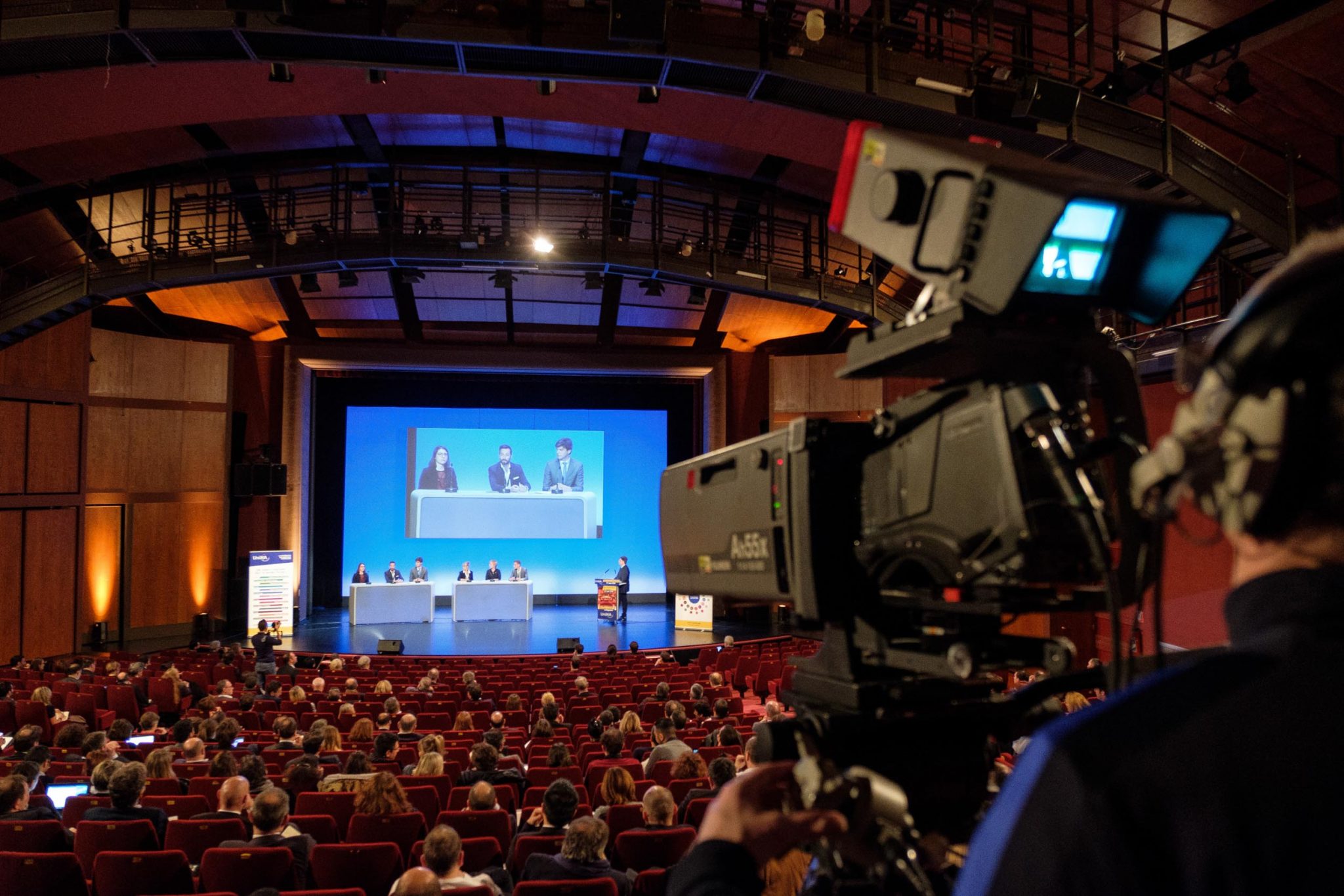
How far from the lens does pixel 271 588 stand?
15.7 meters

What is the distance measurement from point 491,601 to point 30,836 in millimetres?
13646

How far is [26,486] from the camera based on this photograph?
43.1 ft

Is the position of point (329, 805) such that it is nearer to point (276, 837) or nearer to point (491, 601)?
point (276, 837)

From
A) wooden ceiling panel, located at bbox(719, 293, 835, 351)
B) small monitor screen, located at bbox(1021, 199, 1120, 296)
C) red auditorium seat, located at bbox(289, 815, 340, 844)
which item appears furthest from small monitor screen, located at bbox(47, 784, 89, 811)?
wooden ceiling panel, located at bbox(719, 293, 835, 351)

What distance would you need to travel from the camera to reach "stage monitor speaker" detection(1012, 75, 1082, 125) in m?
6.55

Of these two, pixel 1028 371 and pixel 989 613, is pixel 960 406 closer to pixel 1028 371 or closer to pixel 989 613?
pixel 1028 371

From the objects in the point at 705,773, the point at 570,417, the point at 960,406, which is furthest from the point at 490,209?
the point at 960,406

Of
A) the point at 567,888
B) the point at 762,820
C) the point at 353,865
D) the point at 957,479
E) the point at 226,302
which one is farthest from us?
the point at 226,302

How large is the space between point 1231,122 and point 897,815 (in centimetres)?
990

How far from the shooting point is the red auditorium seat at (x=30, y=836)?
12.2ft

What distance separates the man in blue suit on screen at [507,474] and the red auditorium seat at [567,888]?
15.9m

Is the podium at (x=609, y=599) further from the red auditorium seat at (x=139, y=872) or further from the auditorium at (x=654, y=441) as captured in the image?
the red auditorium seat at (x=139, y=872)

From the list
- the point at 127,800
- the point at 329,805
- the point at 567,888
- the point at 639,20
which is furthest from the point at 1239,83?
the point at 127,800

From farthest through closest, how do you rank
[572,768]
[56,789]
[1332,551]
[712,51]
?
[712,51] < [572,768] < [56,789] < [1332,551]
